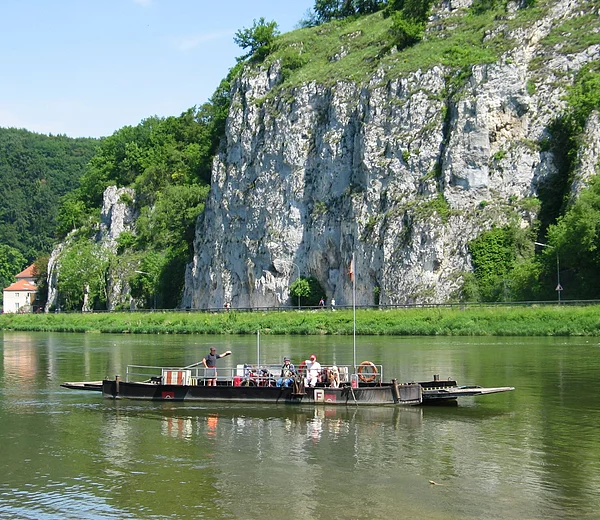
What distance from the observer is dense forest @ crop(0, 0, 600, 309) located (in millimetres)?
73125

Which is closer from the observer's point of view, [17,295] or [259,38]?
[259,38]

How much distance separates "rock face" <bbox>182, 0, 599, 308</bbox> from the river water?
40.2m

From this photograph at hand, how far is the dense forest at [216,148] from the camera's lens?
240 feet

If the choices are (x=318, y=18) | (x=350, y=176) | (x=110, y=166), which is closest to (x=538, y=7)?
(x=350, y=176)

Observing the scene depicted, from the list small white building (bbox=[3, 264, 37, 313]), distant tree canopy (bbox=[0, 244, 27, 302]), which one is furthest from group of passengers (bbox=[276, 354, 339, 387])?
distant tree canopy (bbox=[0, 244, 27, 302])

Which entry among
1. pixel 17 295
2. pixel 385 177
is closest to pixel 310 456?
pixel 385 177

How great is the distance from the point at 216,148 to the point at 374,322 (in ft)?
185

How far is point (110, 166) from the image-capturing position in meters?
143

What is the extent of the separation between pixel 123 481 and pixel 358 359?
26997 mm

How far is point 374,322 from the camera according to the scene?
73.4m

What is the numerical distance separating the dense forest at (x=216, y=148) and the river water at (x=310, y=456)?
32.7m

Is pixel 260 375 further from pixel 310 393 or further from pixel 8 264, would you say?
pixel 8 264

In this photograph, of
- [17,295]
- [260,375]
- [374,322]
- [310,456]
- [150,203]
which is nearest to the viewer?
[310,456]

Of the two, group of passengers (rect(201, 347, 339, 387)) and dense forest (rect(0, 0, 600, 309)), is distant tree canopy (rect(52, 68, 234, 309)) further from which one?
group of passengers (rect(201, 347, 339, 387))
